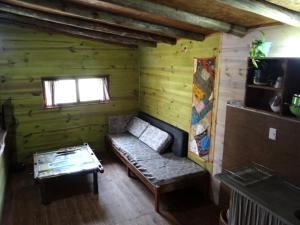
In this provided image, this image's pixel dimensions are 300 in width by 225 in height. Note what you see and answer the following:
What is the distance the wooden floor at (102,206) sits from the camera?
2.95m

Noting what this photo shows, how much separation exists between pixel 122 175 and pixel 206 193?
56.5 inches

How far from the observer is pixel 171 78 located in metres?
4.09

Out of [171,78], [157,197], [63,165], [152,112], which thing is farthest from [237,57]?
[63,165]

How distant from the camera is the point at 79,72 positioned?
4.65 metres

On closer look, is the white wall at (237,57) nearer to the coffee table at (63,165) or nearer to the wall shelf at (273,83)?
the wall shelf at (273,83)

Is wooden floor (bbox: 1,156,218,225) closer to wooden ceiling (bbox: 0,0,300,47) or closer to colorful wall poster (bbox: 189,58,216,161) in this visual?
colorful wall poster (bbox: 189,58,216,161)

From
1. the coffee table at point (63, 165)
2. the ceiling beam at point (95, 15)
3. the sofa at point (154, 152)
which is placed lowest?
the coffee table at point (63, 165)

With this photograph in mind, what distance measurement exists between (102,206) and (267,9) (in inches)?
113

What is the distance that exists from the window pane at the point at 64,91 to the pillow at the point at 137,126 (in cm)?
121

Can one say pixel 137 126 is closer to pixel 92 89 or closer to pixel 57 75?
pixel 92 89

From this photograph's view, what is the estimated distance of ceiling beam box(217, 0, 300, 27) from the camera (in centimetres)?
176

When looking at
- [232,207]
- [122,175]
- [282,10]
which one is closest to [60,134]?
[122,175]

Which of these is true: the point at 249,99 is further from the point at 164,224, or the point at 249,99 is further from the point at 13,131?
the point at 13,131

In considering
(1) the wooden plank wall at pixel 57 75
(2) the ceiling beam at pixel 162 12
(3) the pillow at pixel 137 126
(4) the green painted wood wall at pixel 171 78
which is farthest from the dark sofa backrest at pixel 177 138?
(2) the ceiling beam at pixel 162 12
